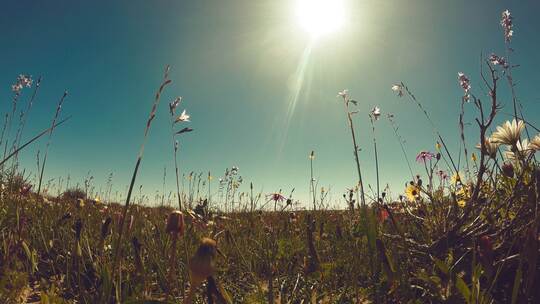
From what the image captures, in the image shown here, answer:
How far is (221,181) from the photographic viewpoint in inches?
201

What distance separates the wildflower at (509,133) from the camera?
2.24 meters

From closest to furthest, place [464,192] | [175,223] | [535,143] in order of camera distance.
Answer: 1. [175,223]
2. [535,143]
3. [464,192]

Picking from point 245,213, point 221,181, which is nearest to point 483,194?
point 245,213

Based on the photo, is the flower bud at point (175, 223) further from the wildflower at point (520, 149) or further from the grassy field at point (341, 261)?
the wildflower at point (520, 149)

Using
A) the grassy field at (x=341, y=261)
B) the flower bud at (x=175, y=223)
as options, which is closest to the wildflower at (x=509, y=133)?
the grassy field at (x=341, y=261)

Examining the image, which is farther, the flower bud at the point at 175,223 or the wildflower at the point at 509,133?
the wildflower at the point at 509,133

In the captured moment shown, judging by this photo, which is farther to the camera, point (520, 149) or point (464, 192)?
point (464, 192)

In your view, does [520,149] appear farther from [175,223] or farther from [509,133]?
[175,223]

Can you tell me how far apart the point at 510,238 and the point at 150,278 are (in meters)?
Answer: 2.02

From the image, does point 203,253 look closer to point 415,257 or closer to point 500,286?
point 500,286

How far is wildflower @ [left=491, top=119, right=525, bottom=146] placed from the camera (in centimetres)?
224

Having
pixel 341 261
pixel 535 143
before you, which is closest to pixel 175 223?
pixel 341 261

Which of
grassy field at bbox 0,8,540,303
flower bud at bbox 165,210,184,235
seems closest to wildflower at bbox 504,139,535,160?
grassy field at bbox 0,8,540,303

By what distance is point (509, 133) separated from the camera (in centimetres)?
231
